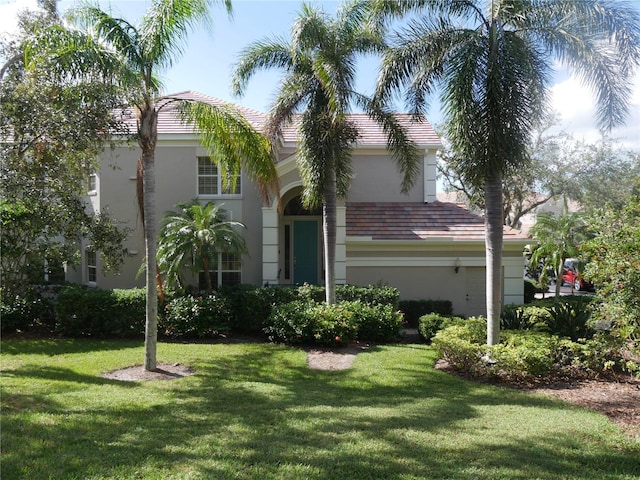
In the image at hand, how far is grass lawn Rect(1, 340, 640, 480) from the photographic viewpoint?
4.65 meters

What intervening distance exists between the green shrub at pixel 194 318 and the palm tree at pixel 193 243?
2.40ft

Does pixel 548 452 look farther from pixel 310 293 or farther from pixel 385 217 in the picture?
pixel 385 217

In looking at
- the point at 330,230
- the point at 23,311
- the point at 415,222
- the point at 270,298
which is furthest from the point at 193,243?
the point at 415,222

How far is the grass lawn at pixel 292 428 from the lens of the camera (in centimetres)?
465

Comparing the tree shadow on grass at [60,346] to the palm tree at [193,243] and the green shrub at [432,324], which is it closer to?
the palm tree at [193,243]

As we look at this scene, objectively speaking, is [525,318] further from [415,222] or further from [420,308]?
[415,222]

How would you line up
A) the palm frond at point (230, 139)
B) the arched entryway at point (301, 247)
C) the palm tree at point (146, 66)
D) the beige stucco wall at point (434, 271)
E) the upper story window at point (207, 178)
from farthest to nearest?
1. the arched entryway at point (301, 247)
2. the upper story window at point (207, 178)
3. the beige stucco wall at point (434, 271)
4. the palm frond at point (230, 139)
5. the palm tree at point (146, 66)

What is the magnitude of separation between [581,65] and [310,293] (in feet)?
26.2

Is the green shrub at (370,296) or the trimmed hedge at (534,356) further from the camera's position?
the green shrub at (370,296)

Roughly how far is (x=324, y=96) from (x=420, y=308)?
693cm

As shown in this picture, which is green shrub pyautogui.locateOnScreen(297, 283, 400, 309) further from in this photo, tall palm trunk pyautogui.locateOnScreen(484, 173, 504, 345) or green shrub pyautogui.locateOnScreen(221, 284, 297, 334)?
tall palm trunk pyautogui.locateOnScreen(484, 173, 504, 345)

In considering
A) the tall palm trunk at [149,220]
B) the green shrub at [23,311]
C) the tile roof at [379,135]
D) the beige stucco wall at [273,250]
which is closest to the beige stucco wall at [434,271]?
the beige stucco wall at [273,250]

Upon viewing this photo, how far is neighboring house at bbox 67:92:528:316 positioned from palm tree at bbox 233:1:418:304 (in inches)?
102

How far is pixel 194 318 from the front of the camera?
11766mm
